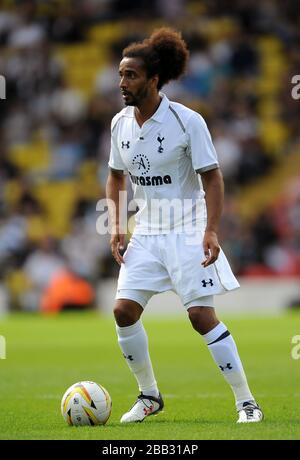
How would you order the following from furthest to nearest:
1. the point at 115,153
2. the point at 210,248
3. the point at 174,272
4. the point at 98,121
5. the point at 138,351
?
the point at 98,121, the point at 115,153, the point at 138,351, the point at 174,272, the point at 210,248

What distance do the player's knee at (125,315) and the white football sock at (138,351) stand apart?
0.10 ft

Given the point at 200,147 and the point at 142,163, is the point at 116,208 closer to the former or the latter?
the point at 142,163

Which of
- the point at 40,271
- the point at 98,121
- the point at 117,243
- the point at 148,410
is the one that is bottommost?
the point at 148,410

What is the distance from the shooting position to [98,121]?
23.7 metres

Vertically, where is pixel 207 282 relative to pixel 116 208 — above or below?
below

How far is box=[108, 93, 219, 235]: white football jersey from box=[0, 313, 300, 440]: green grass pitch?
1316 millimetres

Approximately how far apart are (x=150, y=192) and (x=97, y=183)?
15394mm

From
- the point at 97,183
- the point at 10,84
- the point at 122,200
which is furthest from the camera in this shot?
the point at 10,84

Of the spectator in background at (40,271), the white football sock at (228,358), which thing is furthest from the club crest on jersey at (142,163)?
the spectator in background at (40,271)

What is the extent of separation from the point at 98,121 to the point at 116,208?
1610cm

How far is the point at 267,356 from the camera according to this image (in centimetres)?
1273

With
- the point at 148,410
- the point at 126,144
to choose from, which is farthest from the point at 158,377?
the point at 126,144
